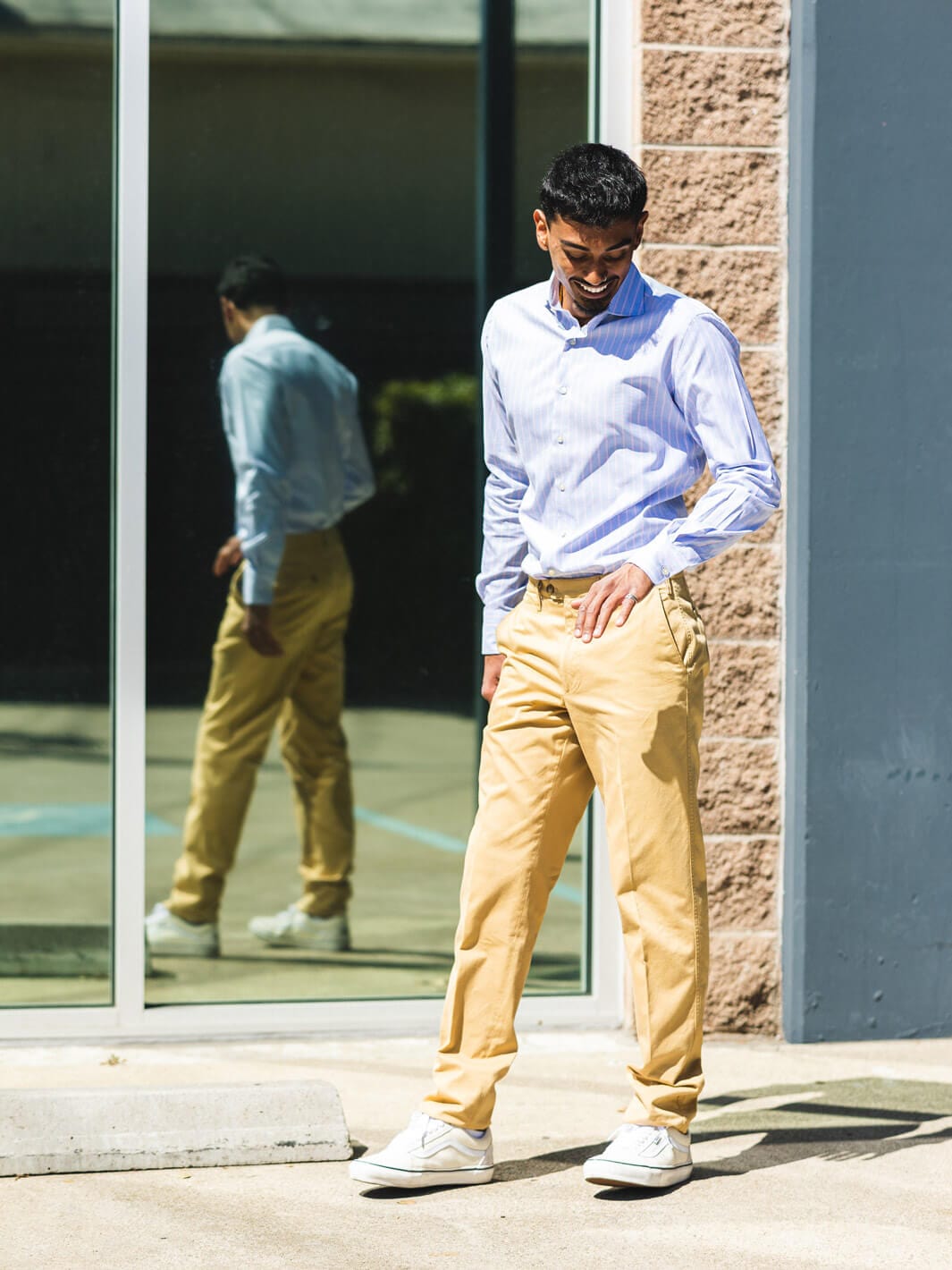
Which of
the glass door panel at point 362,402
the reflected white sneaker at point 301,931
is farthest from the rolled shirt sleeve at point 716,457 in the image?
the reflected white sneaker at point 301,931

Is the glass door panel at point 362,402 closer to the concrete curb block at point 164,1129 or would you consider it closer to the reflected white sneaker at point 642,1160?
the concrete curb block at point 164,1129

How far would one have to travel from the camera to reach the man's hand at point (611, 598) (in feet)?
11.9

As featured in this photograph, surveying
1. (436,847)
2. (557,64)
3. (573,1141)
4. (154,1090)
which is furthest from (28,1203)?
(557,64)

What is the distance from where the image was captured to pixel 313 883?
544cm

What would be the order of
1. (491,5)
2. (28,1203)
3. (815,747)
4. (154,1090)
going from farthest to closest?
(491,5) → (815,747) → (154,1090) → (28,1203)

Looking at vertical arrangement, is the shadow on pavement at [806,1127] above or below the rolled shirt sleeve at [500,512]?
below

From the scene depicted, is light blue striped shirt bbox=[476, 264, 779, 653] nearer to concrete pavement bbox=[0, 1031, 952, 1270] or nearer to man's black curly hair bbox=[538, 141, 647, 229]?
man's black curly hair bbox=[538, 141, 647, 229]

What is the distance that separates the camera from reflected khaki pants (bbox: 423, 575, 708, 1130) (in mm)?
3668

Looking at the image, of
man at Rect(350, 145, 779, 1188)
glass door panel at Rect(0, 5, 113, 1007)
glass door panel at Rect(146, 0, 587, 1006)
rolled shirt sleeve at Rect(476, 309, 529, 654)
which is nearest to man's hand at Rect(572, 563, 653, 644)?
man at Rect(350, 145, 779, 1188)

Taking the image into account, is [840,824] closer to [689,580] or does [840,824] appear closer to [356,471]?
[689,580]

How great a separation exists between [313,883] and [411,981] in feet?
1.34

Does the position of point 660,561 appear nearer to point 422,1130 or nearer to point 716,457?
point 716,457

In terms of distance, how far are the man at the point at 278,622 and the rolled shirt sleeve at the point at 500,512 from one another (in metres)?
1.41

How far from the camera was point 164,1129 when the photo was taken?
12.6 feet
